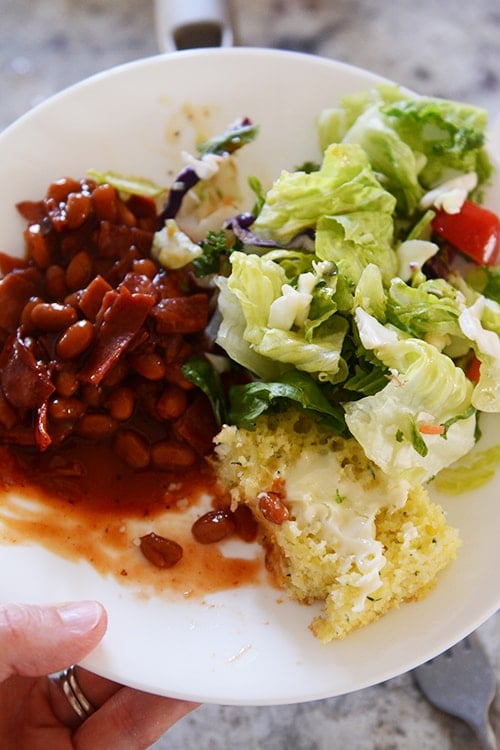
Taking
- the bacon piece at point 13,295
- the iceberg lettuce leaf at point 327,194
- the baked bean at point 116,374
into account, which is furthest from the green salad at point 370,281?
the bacon piece at point 13,295

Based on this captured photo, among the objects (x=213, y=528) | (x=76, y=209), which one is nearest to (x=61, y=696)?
(x=213, y=528)

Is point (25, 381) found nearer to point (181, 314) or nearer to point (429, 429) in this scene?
point (181, 314)

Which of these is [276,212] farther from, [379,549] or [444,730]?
[444,730]

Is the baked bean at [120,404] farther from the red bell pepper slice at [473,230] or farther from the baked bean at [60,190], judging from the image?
the red bell pepper slice at [473,230]

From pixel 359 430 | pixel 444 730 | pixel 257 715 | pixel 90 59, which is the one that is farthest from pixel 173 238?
pixel 444 730

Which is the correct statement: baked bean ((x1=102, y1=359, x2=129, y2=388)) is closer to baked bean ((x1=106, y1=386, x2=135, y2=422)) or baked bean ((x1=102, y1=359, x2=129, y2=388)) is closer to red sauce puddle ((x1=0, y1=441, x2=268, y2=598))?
baked bean ((x1=106, y1=386, x2=135, y2=422))

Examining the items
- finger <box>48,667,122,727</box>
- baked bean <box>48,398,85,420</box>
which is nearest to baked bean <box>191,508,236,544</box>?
baked bean <box>48,398,85,420</box>
